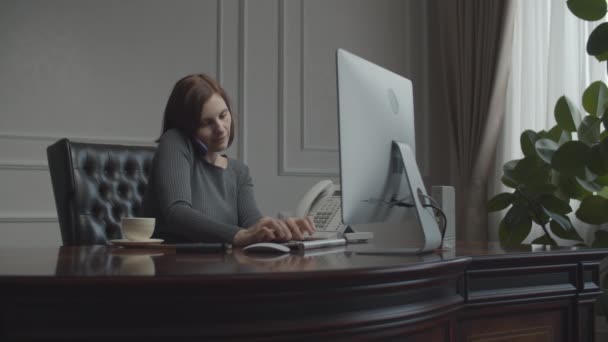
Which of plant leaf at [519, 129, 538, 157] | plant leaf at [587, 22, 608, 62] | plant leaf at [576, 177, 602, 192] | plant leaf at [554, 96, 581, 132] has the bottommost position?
plant leaf at [576, 177, 602, 192]

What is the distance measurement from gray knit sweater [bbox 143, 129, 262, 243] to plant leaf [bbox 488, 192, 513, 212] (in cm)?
140

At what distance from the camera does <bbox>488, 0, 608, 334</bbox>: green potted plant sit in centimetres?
271

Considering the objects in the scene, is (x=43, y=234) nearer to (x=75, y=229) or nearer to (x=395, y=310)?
(x=75, y=229)

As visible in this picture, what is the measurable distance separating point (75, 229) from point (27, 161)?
1.13m

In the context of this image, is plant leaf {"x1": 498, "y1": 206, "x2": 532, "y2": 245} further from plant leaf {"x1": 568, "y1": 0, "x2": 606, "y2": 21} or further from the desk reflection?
the desk reflection

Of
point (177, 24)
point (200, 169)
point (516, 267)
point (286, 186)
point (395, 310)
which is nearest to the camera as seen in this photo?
point (395, 310)

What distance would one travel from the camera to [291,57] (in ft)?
13.3

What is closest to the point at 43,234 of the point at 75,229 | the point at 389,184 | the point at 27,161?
the point at 27,161

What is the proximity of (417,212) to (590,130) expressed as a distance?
5.14 feet

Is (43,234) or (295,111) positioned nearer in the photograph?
(43,234)

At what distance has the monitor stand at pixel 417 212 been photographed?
63.3 inches

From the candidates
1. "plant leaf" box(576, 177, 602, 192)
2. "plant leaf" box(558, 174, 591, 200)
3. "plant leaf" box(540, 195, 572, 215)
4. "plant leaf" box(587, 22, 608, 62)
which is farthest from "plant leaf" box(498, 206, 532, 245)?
"plant leaf" box(587, 22, 608, 62)

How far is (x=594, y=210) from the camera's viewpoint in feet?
9.48

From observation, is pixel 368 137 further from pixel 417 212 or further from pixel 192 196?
pixel 192 196
